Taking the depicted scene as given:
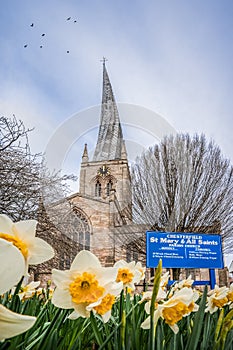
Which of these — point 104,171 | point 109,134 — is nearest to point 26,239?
point 104,171

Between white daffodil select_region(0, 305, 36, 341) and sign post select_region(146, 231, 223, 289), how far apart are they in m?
6.02

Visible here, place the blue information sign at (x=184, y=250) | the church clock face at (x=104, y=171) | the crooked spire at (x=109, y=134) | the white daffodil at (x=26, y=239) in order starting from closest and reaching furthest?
the white daffodil at (x=26, y=239) < the blue information sign at (x=184, y=250) < the church clock face at (x=104, y=171) < the crooked spire at (x=109, y=134)

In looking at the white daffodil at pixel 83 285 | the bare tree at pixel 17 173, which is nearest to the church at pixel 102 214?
the bare tree at pixel 17 173

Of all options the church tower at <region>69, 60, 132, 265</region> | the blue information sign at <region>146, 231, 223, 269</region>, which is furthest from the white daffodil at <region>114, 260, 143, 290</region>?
the church tower at <region>69, 60, 132, 265</region>

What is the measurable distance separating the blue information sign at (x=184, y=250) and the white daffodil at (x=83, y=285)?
5.70 m

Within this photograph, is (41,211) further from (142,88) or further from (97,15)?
(142,88)

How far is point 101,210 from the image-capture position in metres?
20.2

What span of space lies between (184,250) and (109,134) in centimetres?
2121

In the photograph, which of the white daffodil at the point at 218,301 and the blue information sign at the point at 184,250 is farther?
the blue information sign at the point at 184,250

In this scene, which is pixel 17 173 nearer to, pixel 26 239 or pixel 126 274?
A: pixel 126 274

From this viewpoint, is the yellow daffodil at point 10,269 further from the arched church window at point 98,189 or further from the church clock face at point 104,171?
the church clock face at point 104,171

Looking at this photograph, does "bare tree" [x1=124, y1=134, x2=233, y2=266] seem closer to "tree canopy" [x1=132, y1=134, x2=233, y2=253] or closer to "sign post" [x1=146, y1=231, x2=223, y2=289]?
"tree canopy" [x1=132, y1=134, x2=233, y2=253]

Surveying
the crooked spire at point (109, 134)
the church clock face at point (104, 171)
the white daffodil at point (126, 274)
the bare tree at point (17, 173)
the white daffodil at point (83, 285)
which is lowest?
the white daffodil at point (83, 285)

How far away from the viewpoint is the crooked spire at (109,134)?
26.1 m
